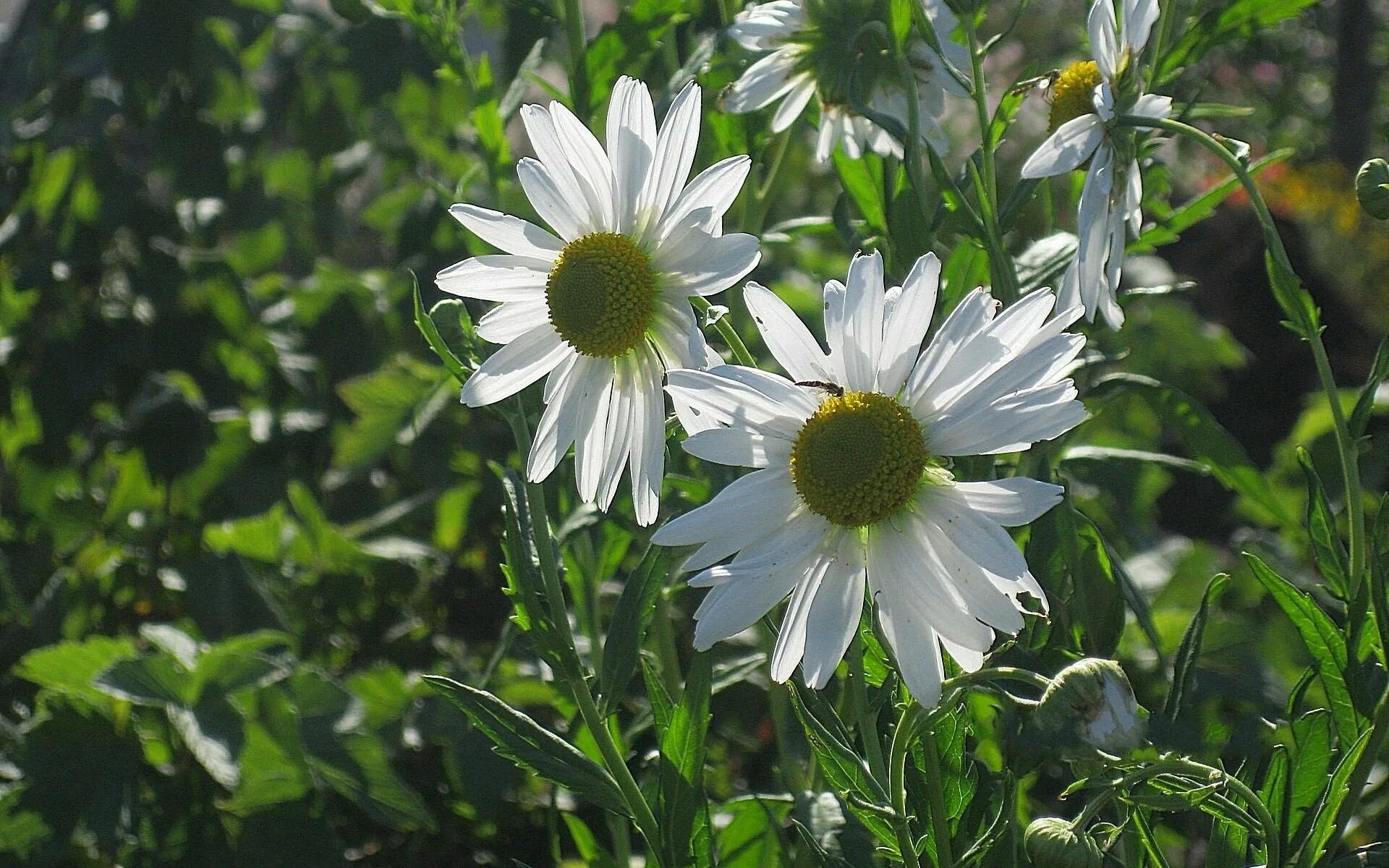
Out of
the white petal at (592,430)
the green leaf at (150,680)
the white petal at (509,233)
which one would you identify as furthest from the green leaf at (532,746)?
the green leaf at (150,680)

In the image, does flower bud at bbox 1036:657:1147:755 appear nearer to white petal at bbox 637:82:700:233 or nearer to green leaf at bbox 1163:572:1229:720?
green leaf at bbox 1163:572:1229:720

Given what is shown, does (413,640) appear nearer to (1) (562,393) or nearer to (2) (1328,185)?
(1) (562,393)

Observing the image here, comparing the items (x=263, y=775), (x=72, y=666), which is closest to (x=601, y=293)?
(x=263, y=775)

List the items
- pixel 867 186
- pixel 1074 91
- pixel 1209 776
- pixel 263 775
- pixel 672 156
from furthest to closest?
1. pixel 263 775
2. pixel 867 186
3. pixel 1074 91
4. pixel 672 156
5. pixel 1209 776

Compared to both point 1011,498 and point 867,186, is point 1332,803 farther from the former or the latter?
point 867,186

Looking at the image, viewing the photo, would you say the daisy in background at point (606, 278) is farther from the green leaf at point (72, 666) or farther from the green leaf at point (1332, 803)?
the green leaf at point (72, 666)

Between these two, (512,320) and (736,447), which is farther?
(512,320)
